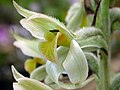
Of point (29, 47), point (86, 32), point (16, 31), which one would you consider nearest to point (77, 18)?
point (29, 47)

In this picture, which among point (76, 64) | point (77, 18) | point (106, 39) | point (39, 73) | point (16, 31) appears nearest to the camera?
point (76, 64)

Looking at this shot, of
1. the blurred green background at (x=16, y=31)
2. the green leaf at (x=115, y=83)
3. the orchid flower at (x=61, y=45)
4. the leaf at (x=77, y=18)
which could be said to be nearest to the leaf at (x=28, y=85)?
the orchid flower at (x=61, y=45)

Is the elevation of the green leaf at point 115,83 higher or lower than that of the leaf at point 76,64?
lower

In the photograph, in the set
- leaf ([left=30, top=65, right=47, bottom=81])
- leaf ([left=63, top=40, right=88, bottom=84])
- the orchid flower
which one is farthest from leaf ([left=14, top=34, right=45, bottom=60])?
leaf ([left=63, top=40, right=88, bottom=84])

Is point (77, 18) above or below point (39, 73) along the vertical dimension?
above

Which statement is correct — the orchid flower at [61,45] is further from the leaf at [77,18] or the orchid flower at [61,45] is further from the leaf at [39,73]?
the leaf at [77,18]

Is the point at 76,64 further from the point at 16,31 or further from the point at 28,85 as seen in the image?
the point at 16,31

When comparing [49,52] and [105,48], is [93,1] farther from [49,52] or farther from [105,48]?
[49,52]
